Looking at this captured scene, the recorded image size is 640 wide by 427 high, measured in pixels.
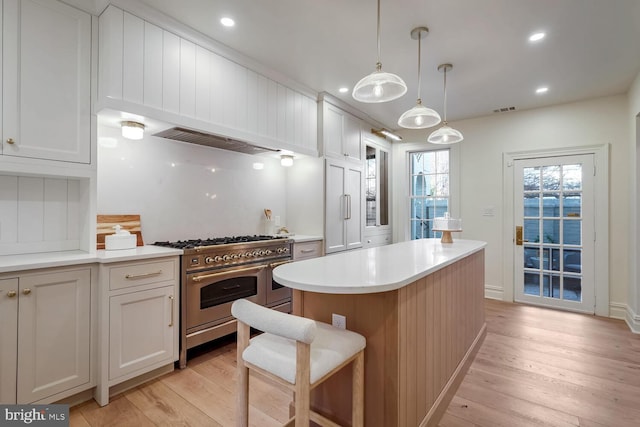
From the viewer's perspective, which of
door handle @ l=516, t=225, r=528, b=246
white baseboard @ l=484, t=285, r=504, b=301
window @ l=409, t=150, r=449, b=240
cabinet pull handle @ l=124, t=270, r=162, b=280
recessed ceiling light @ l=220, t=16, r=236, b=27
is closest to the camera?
cabinet pull handle @ l=124, t=270, r=162, b=280

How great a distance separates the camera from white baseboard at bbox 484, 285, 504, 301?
4.43m

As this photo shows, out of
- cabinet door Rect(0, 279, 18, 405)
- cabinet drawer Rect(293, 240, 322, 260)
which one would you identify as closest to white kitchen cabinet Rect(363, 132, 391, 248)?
cabinet drawer Rect(293, 240, 322, 260)

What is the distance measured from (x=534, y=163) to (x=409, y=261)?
140 inches

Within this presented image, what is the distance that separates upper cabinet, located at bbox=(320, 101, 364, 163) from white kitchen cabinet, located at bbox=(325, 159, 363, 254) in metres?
0.12

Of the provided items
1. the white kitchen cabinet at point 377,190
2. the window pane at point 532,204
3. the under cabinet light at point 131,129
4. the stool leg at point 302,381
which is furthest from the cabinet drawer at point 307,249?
the window pane at point 532,204

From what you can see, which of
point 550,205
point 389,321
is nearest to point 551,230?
point 550,205

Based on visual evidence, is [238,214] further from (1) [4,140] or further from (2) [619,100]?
(2) [619,100]

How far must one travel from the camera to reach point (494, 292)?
14.7 ft

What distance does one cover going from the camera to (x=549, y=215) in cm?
412

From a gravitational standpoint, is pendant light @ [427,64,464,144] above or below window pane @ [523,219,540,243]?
above

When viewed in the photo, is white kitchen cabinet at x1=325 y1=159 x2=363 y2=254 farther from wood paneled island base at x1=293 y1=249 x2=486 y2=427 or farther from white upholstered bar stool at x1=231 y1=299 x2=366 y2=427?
white upholstered bar stool at x1=231 y1=299 x2=366 y2=427

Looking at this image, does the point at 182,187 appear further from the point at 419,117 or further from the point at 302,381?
the point at 302,381

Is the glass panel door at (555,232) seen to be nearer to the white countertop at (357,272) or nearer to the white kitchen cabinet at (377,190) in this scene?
the white kitchen cabinet at (377,190)

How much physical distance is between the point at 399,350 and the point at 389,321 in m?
0.14
